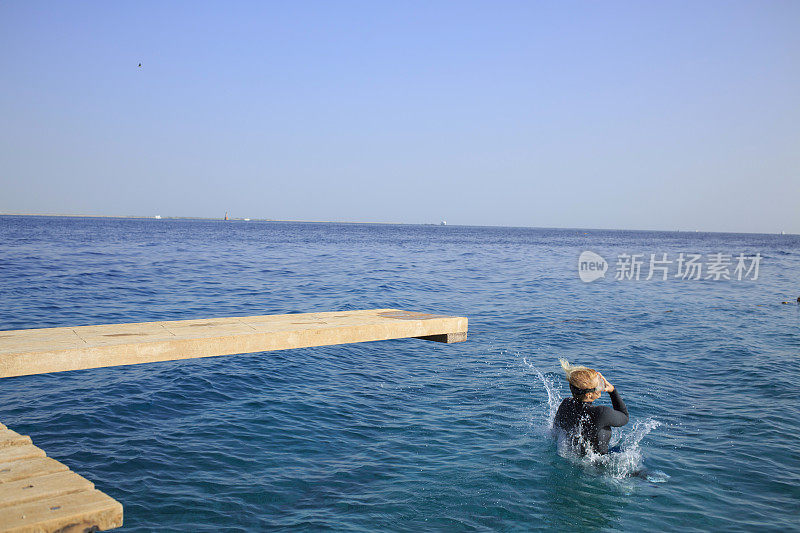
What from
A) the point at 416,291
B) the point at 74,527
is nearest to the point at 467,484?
the point at 74,527

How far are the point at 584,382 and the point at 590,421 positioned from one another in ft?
2.27

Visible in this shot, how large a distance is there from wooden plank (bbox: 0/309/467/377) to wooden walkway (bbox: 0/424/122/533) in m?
1.53

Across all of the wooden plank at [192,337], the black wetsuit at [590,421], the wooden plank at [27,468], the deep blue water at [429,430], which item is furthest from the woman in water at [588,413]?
the wooden plank at [27,468]

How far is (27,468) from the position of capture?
388 centimetres

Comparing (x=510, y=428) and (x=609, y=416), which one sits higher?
(x=609, y=416)

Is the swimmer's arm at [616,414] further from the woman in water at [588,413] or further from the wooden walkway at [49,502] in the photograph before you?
the wooden walkway at [49,502]

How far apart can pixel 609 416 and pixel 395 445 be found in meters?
3.00

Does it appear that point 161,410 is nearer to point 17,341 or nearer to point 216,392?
point 216,392

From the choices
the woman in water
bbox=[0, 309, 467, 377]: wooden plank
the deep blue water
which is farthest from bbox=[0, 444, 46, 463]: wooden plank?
the woman in water

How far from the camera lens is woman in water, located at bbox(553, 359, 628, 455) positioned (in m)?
7.17

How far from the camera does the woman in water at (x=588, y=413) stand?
7168 mm

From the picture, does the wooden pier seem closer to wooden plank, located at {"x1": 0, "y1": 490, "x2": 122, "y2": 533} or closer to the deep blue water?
wooden plank, located at {"x1": 0, "y1": 490, "x2": 122, "y2": 533}

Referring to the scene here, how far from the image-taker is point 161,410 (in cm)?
958

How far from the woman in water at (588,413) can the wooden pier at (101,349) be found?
67.1 inches
